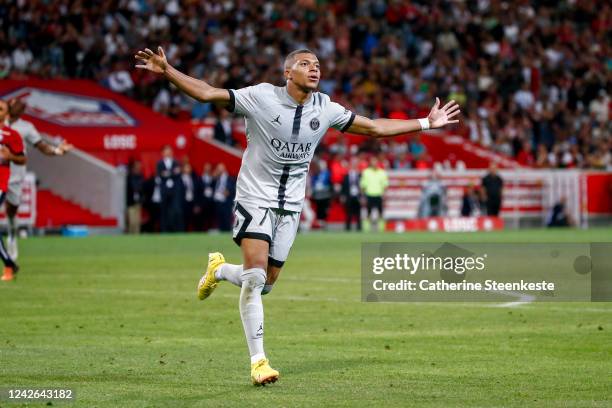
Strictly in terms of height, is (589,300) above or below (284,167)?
below

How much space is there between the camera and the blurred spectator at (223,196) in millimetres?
36969

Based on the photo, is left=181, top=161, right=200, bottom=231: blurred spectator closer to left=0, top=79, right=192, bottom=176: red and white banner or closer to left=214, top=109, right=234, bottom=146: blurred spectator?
left=0, top=79, right=192, bottom=176: red and white banner

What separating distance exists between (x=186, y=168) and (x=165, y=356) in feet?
84.5

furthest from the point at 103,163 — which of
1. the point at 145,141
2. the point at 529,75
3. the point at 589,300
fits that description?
the point at 589,300

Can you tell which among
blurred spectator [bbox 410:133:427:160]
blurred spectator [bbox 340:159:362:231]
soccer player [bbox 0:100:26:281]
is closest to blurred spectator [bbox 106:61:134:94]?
blurred spectator [bbox 340:159:362:231]

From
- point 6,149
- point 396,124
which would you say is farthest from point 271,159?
point 6,149

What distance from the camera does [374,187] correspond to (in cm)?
3697

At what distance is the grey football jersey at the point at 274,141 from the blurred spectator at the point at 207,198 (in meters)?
27.1

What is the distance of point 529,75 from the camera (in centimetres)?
4603

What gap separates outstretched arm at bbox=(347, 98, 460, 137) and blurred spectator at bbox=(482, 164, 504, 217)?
27.7 metres

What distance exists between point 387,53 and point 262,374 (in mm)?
35554

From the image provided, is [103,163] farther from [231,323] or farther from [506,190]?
[231,323]

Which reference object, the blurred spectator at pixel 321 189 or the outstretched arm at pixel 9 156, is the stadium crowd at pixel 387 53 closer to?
the blurred spectator at pixel 321 189

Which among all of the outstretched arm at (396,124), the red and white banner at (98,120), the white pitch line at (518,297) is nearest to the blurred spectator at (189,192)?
the red and white banner at (98,120)
